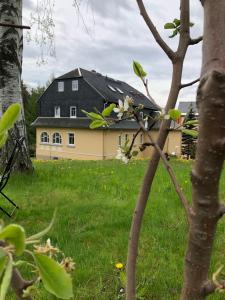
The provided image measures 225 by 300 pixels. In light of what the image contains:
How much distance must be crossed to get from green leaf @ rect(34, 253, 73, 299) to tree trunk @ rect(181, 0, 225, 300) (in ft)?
0.89

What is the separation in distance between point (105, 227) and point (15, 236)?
350 cm

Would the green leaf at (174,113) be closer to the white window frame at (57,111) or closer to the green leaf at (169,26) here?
the green leaf at (169,26)

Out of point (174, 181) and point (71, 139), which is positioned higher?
point (174, 181)

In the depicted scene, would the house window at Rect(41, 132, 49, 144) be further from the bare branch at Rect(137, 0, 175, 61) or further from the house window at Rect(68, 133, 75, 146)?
the bare branch at Rect(137, 0, 175, 61)

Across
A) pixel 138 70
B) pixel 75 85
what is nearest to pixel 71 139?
pixel 75 85

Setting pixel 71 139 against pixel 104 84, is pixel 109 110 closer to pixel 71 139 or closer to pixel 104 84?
pixel 71 139

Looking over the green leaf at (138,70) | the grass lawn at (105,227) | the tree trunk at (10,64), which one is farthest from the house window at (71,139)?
the green leaf at (138,70)

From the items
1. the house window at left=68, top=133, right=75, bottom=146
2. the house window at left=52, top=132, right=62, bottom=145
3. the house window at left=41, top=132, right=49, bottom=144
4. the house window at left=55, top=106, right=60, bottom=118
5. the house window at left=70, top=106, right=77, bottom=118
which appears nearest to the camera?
the house window at left=68, top=133, right=75, bottom=146

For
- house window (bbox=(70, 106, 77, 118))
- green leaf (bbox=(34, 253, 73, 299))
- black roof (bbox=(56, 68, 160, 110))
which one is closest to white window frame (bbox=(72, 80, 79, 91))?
black roof (bbox=(56, 68, 160, 110))

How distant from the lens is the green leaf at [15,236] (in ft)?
1.25

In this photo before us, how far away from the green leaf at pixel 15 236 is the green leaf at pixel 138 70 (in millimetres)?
580

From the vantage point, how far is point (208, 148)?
1.83 ft

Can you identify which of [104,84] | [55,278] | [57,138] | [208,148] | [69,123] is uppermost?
[104,84]

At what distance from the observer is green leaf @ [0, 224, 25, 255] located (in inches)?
15.0
